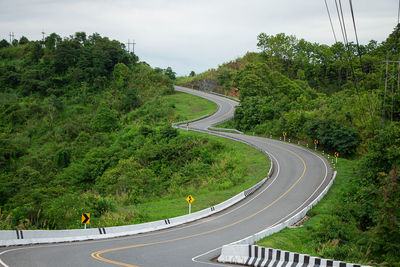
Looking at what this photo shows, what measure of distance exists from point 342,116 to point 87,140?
125 feet

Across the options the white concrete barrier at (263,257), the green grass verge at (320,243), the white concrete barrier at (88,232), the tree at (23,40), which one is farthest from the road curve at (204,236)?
the tree at (23,40)

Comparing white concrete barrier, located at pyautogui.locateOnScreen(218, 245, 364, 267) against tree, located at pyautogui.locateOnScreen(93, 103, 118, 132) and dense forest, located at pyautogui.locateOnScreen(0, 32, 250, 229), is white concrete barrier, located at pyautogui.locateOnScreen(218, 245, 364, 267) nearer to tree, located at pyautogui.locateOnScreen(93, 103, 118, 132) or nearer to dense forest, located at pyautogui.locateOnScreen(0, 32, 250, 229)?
dense forest, located at pyautogui.locateOnScreen(0, 32, 250, 229)

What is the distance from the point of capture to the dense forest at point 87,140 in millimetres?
25594

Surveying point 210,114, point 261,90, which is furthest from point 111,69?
point 261,90

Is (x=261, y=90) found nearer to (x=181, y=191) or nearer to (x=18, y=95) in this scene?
(x=181, y=191)

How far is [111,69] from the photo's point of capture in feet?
257

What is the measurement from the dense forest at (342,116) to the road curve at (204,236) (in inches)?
146

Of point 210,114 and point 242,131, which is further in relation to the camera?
point 210,114

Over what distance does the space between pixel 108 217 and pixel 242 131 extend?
1506 inches

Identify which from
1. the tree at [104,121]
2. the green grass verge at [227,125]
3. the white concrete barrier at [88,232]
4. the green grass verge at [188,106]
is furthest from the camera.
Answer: the green grass verge at [188,106]

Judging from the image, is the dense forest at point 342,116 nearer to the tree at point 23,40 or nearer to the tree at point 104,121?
the tree at point 104,121

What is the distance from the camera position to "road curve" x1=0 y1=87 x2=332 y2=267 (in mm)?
13695

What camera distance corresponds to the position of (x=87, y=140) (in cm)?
5625

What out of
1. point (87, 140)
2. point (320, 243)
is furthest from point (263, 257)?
point (87, 140)
